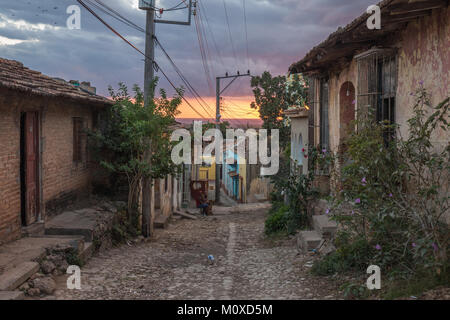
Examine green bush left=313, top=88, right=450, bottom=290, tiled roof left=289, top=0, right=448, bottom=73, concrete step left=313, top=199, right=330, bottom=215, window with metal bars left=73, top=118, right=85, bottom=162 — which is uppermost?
tiled roof left=289, top=0, right=448, bottom=73

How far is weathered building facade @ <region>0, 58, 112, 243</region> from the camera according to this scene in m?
6.77

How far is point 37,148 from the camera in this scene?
8.10 m

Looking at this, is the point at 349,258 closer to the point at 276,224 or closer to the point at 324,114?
the point at 276,224

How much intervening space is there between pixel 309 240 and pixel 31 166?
5235 mm

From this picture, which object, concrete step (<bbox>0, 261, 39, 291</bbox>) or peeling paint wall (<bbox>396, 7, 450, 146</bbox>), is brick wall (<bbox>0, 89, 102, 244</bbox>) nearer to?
concrete step (<bbox>0, 261, 39, 291</bbox>)

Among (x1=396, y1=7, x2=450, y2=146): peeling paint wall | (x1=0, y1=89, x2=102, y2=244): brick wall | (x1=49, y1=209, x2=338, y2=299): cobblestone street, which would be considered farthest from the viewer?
(x1=0, y1=89, x2=102, y2=244): brick wall

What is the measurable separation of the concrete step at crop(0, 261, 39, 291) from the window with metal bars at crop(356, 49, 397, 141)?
Answer: 521 centimetres

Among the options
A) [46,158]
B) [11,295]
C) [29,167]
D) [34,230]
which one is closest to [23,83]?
[29,167]

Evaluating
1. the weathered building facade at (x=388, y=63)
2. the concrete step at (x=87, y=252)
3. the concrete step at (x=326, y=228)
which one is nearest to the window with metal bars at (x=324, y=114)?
the weathered building facade at (x=388, y=63)

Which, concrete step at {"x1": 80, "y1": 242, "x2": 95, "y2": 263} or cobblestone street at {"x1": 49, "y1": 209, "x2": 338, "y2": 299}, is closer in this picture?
cobblestone street at {"x1": 49, "y1": 209, "x2": 338, "y2": 299}

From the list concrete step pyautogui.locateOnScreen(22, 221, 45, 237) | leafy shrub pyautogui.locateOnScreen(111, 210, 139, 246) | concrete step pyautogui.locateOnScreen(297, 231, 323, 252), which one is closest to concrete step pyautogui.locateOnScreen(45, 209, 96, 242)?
concrete step pyautogui.locateOnScreen(22, 221, 45, 237)

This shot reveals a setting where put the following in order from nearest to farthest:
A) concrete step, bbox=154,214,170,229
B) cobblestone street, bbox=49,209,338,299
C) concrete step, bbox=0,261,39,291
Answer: concrete step, bbox=0,261,39,291 < cobblestone street, bbox=49,209,338,299 < concrete step, bbox=154,214,170,229

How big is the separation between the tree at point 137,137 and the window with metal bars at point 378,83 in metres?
4.71
